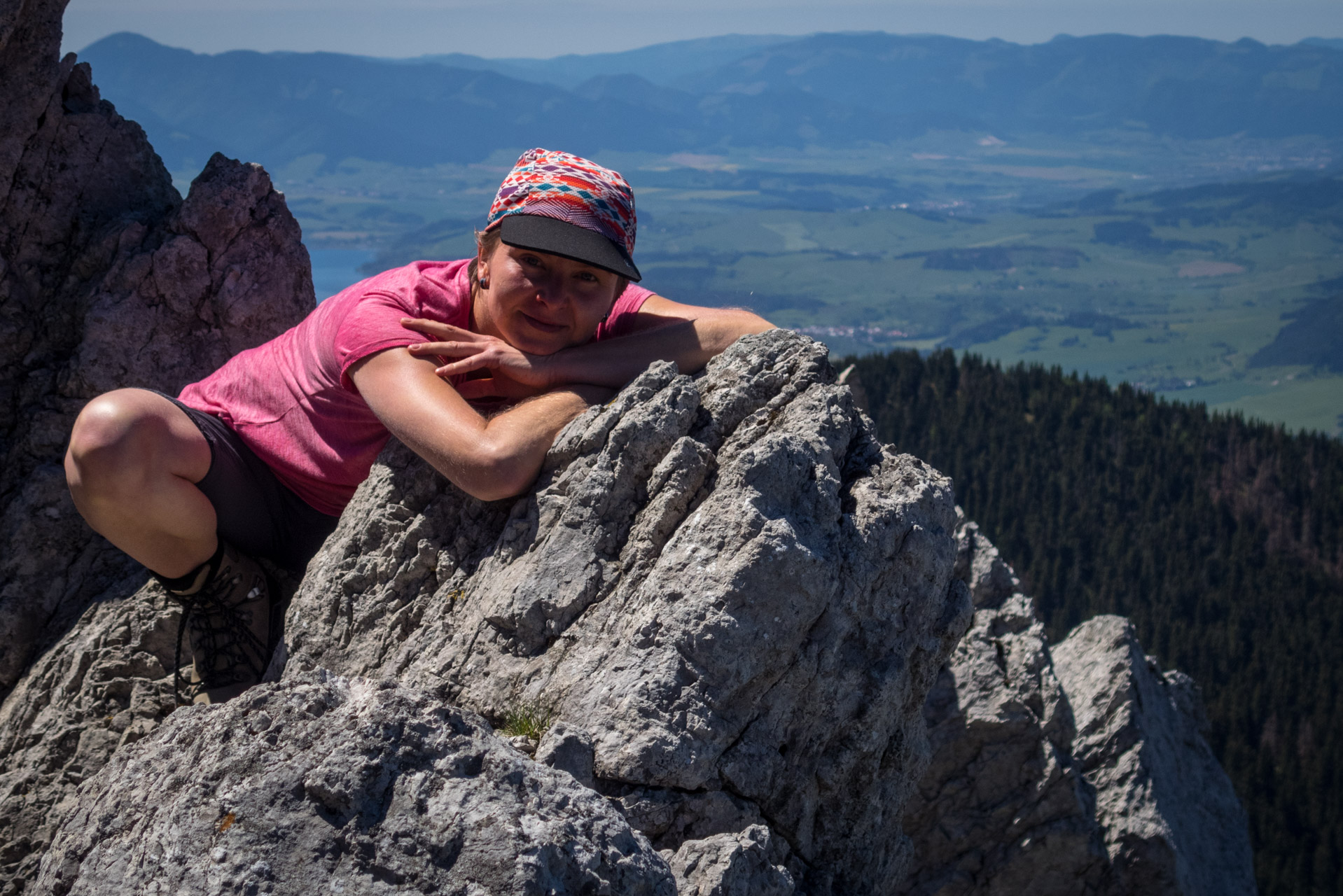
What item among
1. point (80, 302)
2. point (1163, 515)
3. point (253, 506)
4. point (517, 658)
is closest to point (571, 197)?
point (517, 658)

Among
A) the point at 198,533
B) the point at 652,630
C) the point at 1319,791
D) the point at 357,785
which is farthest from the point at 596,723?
the point at 1319,791

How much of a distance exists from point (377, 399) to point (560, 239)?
4.21ft

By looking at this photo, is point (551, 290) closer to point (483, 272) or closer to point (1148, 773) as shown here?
point (483, 272)

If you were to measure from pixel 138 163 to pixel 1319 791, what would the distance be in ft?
214

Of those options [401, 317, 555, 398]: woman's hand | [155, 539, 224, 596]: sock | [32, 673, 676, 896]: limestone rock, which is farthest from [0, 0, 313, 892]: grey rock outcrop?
[32, 673, 676, 896]: limestone rock

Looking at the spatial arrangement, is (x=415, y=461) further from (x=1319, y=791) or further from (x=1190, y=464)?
(x=1190, y=464)

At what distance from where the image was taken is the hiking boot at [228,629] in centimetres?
583

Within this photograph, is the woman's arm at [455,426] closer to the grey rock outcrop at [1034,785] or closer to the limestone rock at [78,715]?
the limestone rock at [78,715]

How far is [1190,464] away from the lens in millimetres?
80188

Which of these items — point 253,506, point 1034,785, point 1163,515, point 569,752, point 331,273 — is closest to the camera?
point 569,752

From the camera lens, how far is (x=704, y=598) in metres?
4.32

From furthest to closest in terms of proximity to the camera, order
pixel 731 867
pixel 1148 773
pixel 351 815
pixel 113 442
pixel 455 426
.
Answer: pixel 1148 773, pixel 113 442, pixel 455 426, pixel 731 867, pixel 351 815

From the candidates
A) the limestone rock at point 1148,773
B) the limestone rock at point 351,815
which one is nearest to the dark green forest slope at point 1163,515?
the limestone rock at point 1148,773

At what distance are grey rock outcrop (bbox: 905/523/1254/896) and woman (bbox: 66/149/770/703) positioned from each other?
5.28 m
